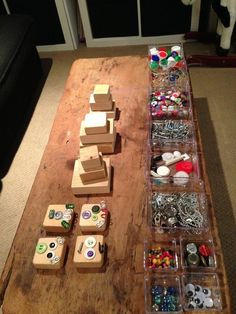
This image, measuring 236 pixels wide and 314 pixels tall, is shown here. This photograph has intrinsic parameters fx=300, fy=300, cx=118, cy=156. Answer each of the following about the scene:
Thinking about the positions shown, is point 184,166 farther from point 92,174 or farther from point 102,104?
point 102,104

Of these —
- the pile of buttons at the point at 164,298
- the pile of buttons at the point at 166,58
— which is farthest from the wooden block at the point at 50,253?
the pile of buttons at the point at 166,58

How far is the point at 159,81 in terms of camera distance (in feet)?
5.34

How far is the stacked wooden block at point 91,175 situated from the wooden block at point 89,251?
198mm

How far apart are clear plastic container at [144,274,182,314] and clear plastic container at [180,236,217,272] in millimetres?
63

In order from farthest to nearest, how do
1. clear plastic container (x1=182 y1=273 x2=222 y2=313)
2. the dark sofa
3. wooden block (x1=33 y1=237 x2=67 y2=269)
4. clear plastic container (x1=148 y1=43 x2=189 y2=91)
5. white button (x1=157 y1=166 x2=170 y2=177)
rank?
the dark sofa < clear plastic container (x1=148 y1=43 x2=189 y2=91) < white button (x1=157 y1=166 x2=170 y2=177) < wooden block (x1=33 y1=237 x2=67 y2=269) < clear plastic container (x1=182 y1=273 x2=222 y2=313)

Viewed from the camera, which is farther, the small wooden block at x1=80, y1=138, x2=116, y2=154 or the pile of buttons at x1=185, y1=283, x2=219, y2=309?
the small wooden block at x1=80, y1=138, x2=116, y2=154

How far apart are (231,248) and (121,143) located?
0.71 m

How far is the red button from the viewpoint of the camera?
3.97ft

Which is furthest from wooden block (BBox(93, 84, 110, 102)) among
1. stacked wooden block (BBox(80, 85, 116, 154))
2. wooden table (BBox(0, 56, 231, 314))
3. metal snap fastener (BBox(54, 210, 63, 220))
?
metal snap fastener (BBox(54, 210, 63, 220))

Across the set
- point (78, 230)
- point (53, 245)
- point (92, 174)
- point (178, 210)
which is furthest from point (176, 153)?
point (53, 245)

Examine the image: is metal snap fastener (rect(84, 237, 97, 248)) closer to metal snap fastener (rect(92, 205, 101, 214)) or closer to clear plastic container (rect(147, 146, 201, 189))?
metal snap fastener (rect(92, 205, 101, 214))

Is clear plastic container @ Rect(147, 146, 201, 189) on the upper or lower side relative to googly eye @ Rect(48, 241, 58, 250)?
lower

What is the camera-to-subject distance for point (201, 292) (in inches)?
36.3

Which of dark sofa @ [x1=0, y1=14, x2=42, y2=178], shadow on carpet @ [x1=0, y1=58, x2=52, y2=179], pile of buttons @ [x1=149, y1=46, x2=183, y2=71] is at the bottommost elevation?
shadow on carpet @ [x1=0, y1=58, x2=52, y2=179]
